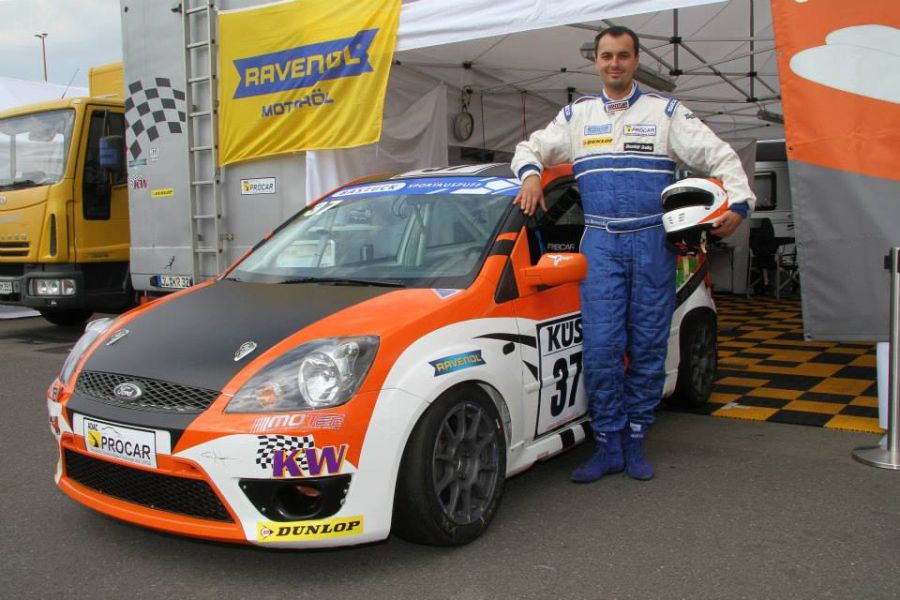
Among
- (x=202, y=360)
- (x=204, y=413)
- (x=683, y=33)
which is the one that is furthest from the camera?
(x=683, y=33)

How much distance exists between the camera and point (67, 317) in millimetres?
9984

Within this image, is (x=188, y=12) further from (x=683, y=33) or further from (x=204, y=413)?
(x=204, y=413)

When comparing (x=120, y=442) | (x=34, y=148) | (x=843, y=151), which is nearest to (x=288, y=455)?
(x=120, y=442)

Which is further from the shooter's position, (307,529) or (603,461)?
(603,461)

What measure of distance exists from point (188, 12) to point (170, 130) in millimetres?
1071

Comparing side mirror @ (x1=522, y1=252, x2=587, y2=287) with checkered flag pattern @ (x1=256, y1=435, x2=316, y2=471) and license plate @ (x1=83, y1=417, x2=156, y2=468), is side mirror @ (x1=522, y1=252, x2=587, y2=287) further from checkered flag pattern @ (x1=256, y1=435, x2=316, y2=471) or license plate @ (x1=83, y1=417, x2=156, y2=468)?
license plate @ (x1=83, y1=417, x2=156, y2=468)

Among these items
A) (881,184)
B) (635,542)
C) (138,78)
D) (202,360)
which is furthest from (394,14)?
(635,542)

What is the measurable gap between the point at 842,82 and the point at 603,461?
243 centimetres

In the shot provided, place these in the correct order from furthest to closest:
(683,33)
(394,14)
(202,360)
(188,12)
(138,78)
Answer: (683,33) < (138,78) < (188,12) < (394,14) < (202,360)

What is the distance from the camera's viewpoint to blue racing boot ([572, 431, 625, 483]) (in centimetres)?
379

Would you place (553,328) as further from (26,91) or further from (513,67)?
(26,91)

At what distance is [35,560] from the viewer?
2.98m

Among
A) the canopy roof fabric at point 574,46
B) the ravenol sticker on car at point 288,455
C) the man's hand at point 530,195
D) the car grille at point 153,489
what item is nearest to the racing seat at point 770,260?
the canopy roof fabric at point 574,46

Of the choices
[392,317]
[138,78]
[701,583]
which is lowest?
[701,583]
